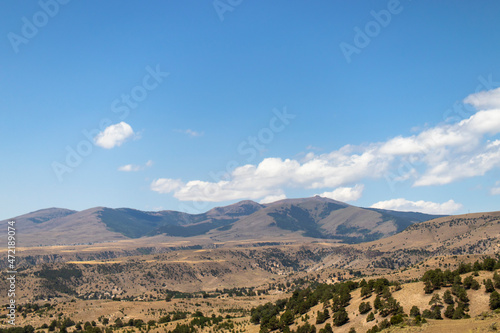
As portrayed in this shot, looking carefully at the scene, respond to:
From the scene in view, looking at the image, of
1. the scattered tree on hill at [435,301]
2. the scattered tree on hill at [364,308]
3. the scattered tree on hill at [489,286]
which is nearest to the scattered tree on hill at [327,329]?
the scattered tree on hill at [364,308]

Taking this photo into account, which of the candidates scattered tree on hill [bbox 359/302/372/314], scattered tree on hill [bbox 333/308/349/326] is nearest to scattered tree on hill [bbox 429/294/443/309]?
scattered tree on hill [bbox 359/302/372/314]

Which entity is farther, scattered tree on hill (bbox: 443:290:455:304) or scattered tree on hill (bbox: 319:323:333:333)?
scattered tree on hill (bbox: 319:323:333:333)

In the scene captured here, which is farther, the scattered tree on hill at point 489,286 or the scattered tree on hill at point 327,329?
the scattered tree on hill at point 327,329

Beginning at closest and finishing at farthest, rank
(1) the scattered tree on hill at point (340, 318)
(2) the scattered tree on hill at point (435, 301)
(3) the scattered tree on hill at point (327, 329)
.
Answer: (2) the scattered tree on hill at point (435, 301) → (3) the scattered tree on hill at point (327, 329) → (1) the scattered tree on hill at point (340, 318)

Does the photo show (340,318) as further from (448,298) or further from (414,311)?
(448,298)

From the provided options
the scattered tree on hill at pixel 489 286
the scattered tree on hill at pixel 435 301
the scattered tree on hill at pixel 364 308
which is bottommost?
the scattered tree on hill at pixel 364 308

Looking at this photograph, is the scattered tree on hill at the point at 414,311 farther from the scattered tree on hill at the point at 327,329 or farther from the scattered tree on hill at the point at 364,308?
the scattered tree on hill at the point at 327,329

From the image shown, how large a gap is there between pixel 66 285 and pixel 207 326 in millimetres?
128786

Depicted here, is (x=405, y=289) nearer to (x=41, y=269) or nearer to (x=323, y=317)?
(x=323, y=317)

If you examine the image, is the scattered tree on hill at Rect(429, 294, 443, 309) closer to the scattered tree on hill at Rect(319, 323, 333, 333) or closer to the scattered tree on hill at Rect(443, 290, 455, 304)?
the scattered tree on hill at Rect(443, 290, 455, 304)

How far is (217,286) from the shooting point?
197m

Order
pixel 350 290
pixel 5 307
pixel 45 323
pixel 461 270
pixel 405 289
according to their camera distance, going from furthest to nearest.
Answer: pixel 5 307 < pixel 45 323 < pixel 350 290 < pixel 461 270 < pixel 405 289

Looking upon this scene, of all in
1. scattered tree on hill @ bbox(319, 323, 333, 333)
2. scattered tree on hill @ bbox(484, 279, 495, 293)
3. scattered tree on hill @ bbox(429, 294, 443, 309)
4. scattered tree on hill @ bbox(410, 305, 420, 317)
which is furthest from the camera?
scattered tree on hill @ bbox(319, 323, 333, 333)

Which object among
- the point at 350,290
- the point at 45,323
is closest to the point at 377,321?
the point at 350,290
